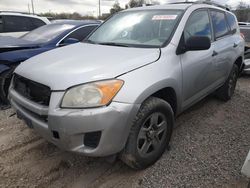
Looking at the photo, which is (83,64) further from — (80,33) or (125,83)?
(80,33)

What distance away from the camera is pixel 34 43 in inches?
198

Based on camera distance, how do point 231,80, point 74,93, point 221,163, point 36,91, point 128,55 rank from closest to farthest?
point 74,93
point 36,91
point 128,55
point 221,163
point 231,80

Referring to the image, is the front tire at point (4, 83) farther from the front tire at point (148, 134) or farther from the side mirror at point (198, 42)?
the side mirror at point (198, 42)

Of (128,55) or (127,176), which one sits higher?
(128,55)

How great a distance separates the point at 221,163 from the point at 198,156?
27 cm

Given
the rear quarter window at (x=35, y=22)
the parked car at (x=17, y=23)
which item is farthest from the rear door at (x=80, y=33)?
the rear quarter window at (x=35, y=22)

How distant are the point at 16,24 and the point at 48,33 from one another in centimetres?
268

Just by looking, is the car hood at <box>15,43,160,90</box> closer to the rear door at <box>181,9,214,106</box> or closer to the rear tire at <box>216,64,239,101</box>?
the rear door at <box>181,9,214,106</box>

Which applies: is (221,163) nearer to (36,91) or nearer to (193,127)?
(193,127)

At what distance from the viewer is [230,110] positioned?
4.56 m

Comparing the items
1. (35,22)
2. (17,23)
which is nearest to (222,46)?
(35,22)

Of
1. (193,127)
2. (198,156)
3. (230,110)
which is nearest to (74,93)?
(198,156)

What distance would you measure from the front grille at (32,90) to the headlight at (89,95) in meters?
0.25

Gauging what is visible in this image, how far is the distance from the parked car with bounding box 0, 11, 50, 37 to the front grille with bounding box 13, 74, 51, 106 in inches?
200
